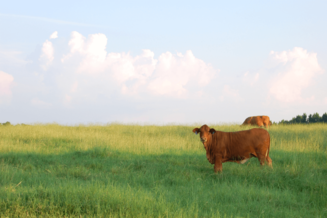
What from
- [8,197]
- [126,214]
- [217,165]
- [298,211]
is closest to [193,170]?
[217,165]

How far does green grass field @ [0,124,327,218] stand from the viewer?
5797 millimetres

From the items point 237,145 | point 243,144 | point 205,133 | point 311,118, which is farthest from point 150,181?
point 311,118

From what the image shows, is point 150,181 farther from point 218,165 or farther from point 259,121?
point 259,121

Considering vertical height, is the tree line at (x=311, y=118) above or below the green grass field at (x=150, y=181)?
above

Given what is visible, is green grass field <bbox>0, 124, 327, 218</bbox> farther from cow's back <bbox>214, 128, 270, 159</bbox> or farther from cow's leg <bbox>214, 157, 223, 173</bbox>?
cow's back <bbox>214, 128, 270, 159</bbox>

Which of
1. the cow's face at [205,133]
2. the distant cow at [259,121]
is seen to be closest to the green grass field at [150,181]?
the cow's face at [205,133]

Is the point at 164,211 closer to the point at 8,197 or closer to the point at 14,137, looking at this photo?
the point at 8,197

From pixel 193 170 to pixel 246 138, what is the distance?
207 centimetres

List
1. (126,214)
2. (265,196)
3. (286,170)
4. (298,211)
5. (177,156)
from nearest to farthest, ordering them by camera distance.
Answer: (126,214) → (298,211) → (265,196) → (286,170) → (177,156)

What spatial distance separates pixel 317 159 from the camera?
1167 centimetres

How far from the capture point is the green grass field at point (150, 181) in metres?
5.80

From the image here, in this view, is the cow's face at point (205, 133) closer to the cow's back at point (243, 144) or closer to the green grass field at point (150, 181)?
the cow's back at point (243, 144)

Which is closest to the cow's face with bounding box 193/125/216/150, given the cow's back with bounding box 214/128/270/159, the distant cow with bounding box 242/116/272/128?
the cow's back with bounding box 214/128/270/159

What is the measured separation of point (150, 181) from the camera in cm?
843
